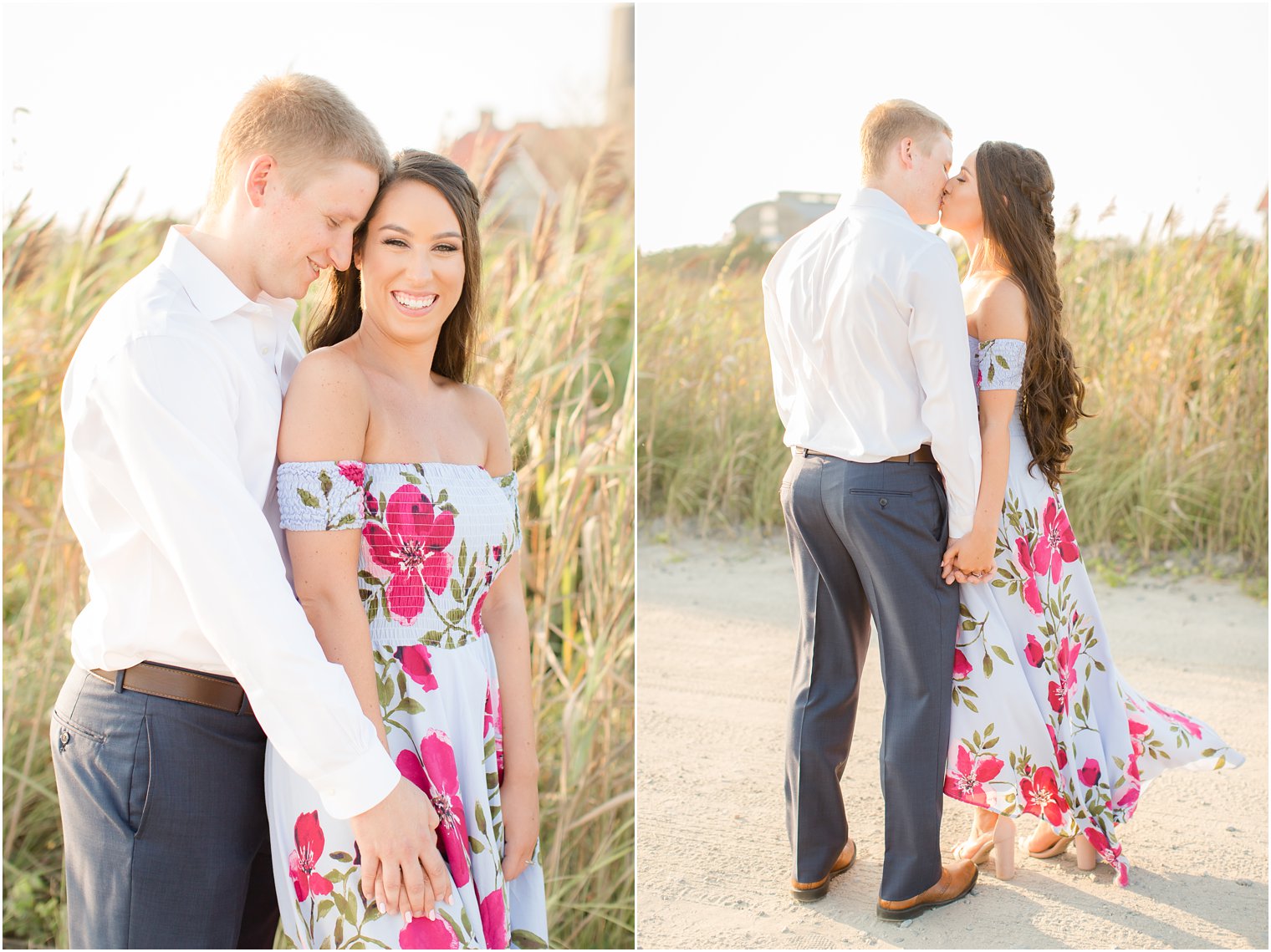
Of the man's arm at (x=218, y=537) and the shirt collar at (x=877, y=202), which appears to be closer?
the man's arm at (x=218, y=537)

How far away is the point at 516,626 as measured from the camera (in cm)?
195

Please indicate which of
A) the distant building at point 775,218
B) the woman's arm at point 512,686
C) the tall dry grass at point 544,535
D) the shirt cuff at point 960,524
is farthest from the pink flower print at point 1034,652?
the distant building at point 775,218

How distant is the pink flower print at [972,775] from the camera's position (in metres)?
2.55

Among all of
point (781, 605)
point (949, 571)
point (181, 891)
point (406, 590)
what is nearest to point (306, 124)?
point (406, 590)

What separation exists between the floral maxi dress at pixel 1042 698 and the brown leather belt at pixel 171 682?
176 cm

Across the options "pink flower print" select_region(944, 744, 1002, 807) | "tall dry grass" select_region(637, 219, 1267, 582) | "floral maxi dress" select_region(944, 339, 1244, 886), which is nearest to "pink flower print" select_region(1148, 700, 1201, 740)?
"floral maxi dress" select_region(944, 339, 1244, 886)

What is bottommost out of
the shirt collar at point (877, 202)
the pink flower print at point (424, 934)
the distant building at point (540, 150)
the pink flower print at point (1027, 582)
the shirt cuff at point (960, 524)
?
the pink flower print at point (424, 934)

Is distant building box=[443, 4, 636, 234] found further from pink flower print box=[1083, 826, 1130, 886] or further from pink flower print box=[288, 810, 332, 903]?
pink flower print box=[1083, 826, 1130, 886]

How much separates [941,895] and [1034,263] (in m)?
1.54

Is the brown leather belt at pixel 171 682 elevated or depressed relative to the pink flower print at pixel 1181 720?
elevated

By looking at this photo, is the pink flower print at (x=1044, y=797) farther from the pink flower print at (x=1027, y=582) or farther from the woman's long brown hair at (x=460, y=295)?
the woman's long brown hair at (x=460, y=295)

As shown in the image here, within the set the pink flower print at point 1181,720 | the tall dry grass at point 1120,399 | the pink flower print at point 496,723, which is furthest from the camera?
the tall dry grass at point 1120,399

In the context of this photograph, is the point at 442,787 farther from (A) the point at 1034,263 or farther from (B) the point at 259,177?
(A) the point at 1034,263

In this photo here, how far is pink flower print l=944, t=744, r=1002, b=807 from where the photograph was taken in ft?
8.37
